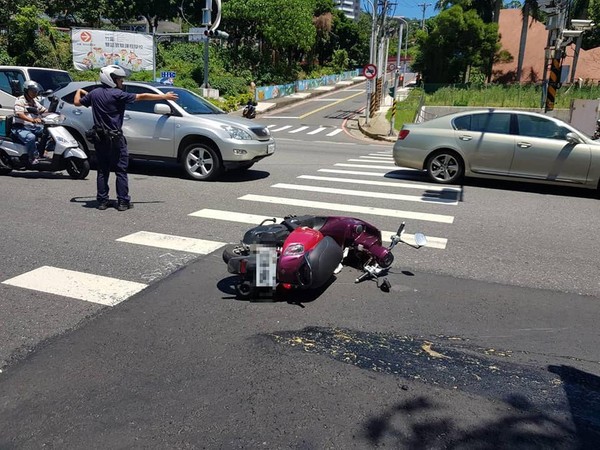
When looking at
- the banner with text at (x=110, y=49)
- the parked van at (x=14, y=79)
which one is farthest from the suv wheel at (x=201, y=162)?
the banner with text at (x=110, y=49)

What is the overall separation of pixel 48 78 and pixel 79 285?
1200 centimetres

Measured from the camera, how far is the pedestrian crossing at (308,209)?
493cm

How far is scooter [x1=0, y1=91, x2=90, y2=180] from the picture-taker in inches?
379

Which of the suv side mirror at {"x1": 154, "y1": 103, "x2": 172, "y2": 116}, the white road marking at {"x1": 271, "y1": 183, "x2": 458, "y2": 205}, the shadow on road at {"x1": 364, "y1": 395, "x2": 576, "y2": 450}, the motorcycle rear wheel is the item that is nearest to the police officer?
the suv side mirror at {"x1": 154, "y1": 103, "x2": 172, "y2": 116}

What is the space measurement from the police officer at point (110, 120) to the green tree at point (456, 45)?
40081 millimetres

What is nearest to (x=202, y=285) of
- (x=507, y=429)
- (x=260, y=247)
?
(x=260, y=247)

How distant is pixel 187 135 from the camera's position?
9969 millimetres

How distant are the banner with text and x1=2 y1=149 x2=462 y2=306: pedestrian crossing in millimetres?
25325

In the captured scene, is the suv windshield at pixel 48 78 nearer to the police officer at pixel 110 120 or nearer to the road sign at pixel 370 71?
the police officer at pixel 110 120

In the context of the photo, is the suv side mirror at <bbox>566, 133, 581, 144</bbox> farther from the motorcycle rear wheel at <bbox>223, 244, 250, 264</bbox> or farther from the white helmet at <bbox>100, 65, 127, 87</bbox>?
the white helmet at <bbox>100, 65, 127, 87</bbox>

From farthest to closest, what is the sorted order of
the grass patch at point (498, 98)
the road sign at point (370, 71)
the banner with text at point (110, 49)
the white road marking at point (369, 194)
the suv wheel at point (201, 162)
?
the banner with text at point (110, 49) → the grass patch at point (498, 98) → the road sign at point (370, 71) → the suv wheel at point (201, 162) → the white road marking at point (369, 194)

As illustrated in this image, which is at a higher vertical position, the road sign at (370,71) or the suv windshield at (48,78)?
the road sign at (370,71)

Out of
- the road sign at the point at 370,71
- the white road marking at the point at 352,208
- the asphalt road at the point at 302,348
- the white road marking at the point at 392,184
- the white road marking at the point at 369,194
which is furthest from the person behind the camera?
the road sign at the point at 370,71

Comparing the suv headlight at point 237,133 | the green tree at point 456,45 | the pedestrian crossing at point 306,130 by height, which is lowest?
the pedestrian crossing at point 306,130
